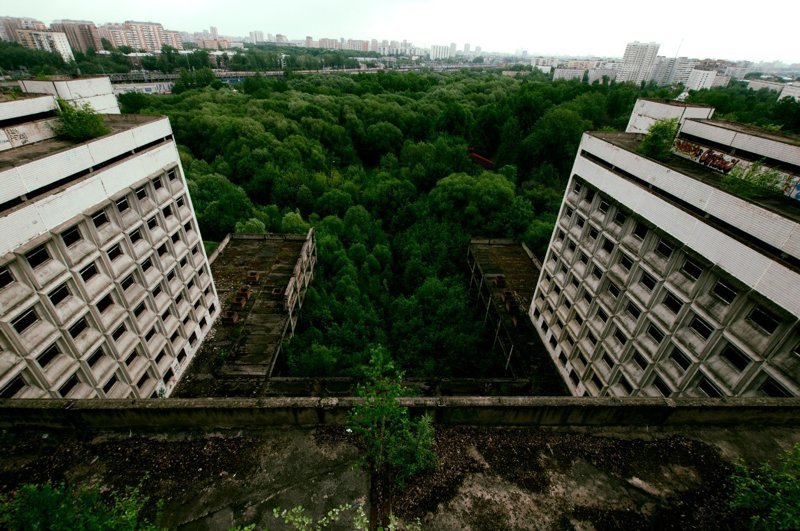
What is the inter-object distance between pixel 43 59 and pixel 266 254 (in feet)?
A: 545

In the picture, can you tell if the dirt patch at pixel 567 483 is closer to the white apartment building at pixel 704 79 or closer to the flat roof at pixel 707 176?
the flat roof at pixel 707 176

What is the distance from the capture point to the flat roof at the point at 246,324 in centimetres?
2464

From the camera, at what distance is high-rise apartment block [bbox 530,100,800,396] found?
13750 mm

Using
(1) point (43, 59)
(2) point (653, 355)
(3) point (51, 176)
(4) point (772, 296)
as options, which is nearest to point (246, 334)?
(3) point (51, 176)

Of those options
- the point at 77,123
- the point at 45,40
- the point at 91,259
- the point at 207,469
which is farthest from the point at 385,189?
the point at 45,40

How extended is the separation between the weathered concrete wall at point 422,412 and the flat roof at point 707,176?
711 cm

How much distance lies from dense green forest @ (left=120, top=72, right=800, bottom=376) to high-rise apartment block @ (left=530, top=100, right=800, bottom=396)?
934cm

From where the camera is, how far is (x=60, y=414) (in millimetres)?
10195

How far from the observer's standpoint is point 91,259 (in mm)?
17219

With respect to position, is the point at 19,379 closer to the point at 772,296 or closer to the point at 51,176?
the point at 51,176

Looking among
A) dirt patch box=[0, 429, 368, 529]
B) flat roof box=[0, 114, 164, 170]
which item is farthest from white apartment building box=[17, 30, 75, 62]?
dirt patch box=[0, 429, 368, 529]

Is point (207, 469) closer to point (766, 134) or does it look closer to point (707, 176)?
point (707, 176)

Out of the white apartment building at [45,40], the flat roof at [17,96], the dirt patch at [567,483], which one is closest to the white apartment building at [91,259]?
the flat roof at [17,96]

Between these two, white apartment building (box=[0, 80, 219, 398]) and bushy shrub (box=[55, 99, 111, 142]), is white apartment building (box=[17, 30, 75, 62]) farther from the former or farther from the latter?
white apartment building (box=[0, 80, 219, 398])
